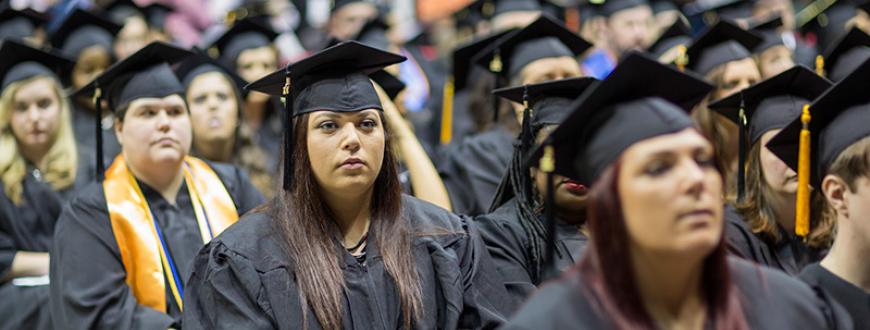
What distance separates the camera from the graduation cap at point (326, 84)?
3432 mm

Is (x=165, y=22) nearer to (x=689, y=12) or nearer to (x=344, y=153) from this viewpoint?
(x=689, y=12)

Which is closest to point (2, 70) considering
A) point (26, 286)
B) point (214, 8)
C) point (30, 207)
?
point (30, 207)

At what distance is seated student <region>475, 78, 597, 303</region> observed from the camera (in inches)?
144

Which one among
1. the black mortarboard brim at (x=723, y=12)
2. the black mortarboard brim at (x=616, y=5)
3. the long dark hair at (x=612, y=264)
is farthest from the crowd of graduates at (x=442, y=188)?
the black mortarboard brim at (x=616, y=5)

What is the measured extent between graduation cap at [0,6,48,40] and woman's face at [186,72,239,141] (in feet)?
6.18

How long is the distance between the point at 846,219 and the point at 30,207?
11.6 feet

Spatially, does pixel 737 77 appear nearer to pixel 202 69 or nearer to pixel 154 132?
pixel 202 69

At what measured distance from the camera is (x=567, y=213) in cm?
374

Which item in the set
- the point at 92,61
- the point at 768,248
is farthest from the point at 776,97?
the point at 92,61

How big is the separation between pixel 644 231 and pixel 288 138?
61.3 inches

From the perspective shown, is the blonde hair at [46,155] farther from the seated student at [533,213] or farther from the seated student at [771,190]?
the seated student at [771,190]

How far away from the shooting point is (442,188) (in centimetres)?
493

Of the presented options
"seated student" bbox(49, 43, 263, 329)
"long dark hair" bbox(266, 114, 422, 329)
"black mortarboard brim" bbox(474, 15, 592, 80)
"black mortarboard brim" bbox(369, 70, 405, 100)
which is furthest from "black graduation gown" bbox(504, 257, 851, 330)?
"black mortarboard brim" bbox(474, 15, 592, 80)

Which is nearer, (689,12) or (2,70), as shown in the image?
(2,70)
